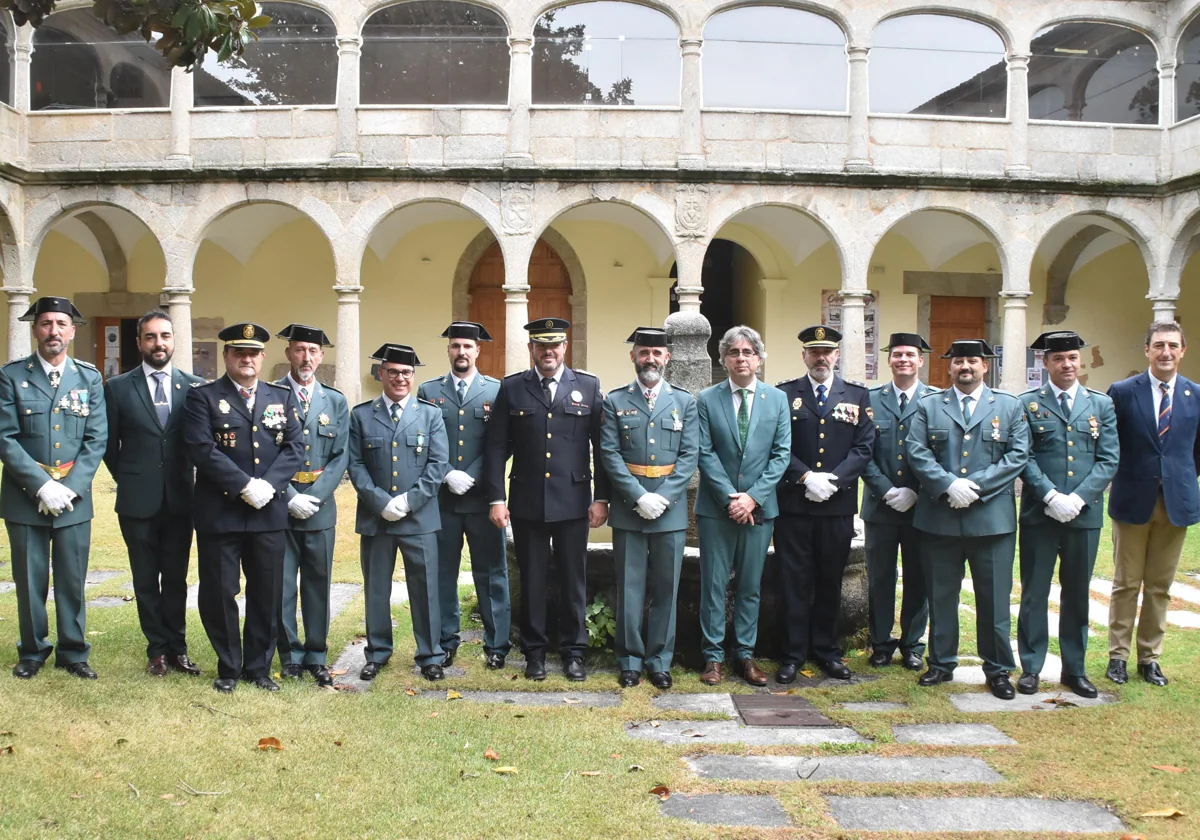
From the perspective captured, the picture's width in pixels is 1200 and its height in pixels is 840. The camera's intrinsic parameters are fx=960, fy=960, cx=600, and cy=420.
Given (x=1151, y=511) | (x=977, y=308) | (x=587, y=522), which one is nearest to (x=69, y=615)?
(x=587, y=522)

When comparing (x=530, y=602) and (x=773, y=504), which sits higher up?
(x=773, y=504)

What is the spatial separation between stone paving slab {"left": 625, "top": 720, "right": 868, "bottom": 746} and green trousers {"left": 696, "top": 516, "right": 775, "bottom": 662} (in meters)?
0.65

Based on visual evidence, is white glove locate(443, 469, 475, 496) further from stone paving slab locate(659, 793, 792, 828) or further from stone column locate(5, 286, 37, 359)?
stone column locate(5, 286, 37, 359)

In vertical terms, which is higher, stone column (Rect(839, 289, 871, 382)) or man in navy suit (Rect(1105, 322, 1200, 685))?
stone column (Rect(839, 289, 871, 382))

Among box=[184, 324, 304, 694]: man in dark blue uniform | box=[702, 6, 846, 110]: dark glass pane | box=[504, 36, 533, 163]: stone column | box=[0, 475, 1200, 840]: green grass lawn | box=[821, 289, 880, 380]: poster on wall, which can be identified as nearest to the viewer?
box=[0, 475, 1200, 840]: green grass lawn

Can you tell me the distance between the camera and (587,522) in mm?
4898

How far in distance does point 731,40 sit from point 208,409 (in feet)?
36.7

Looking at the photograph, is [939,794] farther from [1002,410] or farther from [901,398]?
[901,398]

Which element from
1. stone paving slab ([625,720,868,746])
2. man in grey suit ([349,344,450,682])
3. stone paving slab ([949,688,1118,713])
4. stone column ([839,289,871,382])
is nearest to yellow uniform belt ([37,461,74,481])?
man in grey suit ([349,344,450,682])

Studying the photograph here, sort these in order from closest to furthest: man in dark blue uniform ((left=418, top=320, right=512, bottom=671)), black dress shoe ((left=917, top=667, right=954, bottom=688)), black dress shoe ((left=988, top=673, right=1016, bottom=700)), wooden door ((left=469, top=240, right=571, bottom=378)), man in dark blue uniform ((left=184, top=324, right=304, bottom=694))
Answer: man in dark blue uniform ((left=184, top=324, right=304, bottom=694))
black dress shoe ((left=988, top=673, right=1016, bottom=700))
black dress shoe ((left=917, top=667, right=954, bottom=688))
man in dark blue uniform ((left=418, top=320, right=512, bottom=671))
wooden door ((left=469, top=240, right=571, bottom=378))

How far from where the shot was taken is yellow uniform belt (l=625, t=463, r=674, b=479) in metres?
4.77

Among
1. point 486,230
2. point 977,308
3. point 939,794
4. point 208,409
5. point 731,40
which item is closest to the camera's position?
point 939,794

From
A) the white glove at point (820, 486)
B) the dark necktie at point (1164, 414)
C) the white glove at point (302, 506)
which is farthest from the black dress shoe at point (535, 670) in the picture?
the dark necktie at point (1164, 414)

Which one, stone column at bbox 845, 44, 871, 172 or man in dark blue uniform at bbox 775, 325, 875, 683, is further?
stone column at bbox 845, 44, 871, 172
